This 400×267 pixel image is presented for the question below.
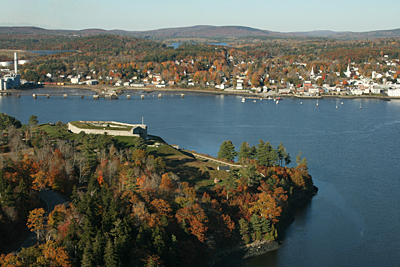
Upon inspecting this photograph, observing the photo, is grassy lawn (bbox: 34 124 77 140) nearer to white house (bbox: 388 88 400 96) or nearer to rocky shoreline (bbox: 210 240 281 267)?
rocky shoreline (bbox: 210 240 281 267)

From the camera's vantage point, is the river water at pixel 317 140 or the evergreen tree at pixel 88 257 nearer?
the evergreen tree at pixel 88 257

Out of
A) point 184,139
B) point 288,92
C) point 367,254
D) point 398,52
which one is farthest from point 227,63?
point 367,254

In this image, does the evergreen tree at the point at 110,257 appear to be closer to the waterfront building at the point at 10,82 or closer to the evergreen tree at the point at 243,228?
the evergreen tree at the point at 243,228

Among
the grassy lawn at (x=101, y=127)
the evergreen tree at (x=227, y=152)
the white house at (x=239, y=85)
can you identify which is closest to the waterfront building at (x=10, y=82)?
the white house at (x=239, y=85)

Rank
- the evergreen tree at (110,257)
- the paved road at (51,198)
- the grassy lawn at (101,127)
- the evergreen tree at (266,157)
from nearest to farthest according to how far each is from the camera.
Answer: the evergreen tree at (110,257) < the paved road at (51,198) < the evergreen tree at (266,157) < the grassy lawn at (101,127)

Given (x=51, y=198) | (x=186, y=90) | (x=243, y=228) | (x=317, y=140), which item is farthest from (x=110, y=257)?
(x=186, y=90)

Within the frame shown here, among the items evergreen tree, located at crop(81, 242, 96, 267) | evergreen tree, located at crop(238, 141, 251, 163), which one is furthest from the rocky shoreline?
evergreen tree, located at crop(238, 141, 251, 163)

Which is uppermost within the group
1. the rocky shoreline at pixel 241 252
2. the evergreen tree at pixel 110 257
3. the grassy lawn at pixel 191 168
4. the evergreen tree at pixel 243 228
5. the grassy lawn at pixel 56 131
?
the grassy lawn at pixel 56 131

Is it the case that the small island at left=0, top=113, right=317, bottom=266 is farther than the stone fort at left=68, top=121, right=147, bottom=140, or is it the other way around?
the stone fort at left=68, top=121, right=147, bottom=140
